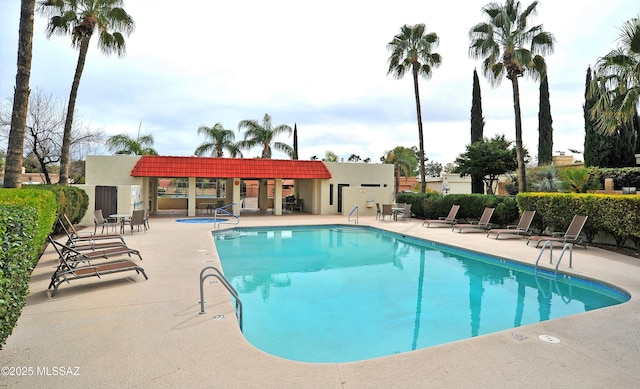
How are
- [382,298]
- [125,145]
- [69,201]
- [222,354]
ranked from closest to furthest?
[222,354]
[382,298]
[69,201]
[125,145]

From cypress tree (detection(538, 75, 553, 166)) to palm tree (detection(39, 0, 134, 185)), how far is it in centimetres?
2932

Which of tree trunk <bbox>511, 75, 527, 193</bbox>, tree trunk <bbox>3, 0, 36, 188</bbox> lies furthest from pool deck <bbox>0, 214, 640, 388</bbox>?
tree trunk <bbox>511, 75, 527, 193</bbox>

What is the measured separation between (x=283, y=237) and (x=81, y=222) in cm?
935

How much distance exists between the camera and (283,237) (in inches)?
589

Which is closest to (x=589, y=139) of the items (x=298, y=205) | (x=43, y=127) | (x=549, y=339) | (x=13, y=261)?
(x=298, y=205)

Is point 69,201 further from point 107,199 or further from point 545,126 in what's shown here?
point 545,126

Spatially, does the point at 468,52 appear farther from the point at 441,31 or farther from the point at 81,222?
the point at 81,222

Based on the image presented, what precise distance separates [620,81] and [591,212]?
453 centimetres

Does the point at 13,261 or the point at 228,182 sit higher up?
the point at 228,182

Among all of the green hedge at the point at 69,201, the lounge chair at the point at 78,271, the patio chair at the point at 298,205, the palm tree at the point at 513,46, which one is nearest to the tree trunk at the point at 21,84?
the green hedge at the point at 69,201

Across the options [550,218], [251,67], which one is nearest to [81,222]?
[251,67]

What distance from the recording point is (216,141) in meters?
30.1

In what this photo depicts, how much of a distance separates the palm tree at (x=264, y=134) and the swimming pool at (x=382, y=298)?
1872 cm

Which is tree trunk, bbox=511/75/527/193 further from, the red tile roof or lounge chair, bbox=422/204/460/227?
the red tile roof
